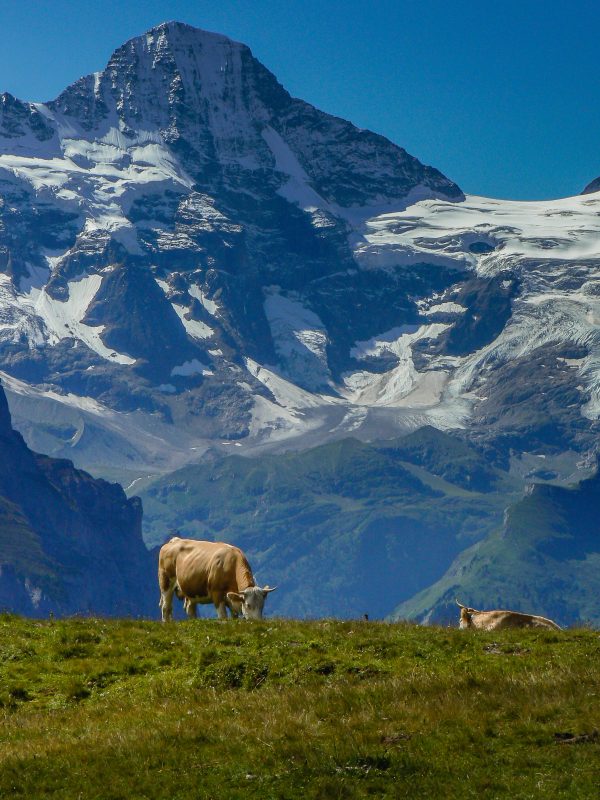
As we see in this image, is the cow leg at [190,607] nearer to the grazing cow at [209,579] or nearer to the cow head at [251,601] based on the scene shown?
the grazing cow at [209,579]

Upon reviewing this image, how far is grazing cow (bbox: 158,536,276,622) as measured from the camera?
41531mm

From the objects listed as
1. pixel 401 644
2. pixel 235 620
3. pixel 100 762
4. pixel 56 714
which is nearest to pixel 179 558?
pixel 235 620

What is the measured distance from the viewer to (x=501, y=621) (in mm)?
43875

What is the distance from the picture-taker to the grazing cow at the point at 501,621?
43.3 metres

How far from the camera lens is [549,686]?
28.6 meters

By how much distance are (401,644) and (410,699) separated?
6.08m

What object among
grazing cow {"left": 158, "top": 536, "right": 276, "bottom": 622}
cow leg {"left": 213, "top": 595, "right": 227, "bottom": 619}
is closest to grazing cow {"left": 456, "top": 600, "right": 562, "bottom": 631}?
grazing cow {"left": 158, "top": 536, "right": 276, "bottom": 622}

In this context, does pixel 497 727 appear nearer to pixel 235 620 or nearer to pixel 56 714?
pixel 56 714

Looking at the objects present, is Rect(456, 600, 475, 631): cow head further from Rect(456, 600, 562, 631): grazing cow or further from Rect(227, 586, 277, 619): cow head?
Rect(227, 586, 277, 619): cow head

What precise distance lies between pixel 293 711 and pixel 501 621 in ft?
56.0

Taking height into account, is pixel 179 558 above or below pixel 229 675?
above

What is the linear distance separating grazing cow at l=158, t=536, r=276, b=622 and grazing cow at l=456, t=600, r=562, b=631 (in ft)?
20.2

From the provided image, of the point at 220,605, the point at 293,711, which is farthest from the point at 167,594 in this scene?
the point at 293,711

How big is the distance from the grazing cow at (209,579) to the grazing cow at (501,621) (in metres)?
6.15
